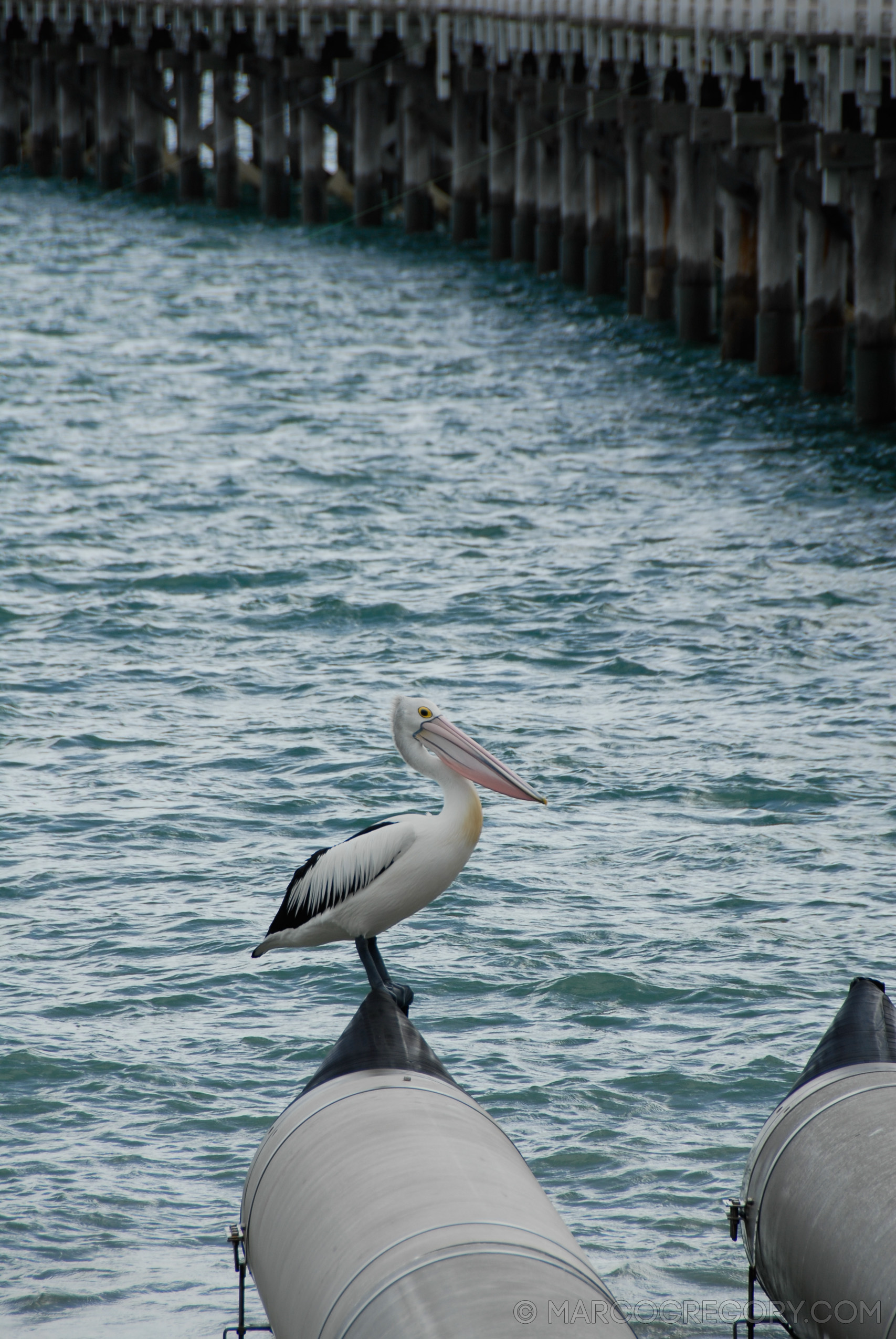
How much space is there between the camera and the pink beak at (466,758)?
7.03m

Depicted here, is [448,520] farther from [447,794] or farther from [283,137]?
[283,137]

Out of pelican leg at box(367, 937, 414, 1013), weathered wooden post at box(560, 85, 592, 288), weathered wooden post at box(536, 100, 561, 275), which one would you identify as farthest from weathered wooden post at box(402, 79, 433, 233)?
pelican leg at box(367, 937, 414, 1013)

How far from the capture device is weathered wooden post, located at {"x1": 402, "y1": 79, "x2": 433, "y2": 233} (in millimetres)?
33625

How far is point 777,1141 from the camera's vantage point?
6.32 meters

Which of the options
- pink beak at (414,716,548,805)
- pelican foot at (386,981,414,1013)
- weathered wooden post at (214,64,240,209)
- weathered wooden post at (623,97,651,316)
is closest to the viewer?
pelican foot at (386,981,414,1013)

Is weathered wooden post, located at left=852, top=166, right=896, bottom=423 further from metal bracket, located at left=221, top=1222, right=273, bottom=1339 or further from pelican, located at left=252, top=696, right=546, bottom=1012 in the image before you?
metal bracket, located at left=221, top=1222, right=273, bottom=1339

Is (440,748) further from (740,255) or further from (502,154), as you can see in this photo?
(502,154)

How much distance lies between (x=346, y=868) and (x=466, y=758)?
601mm

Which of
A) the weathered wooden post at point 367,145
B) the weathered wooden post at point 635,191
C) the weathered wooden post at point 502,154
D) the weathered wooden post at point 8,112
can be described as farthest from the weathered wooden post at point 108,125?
the weathered wooden post at point 635,191

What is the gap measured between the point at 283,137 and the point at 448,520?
21180 mm

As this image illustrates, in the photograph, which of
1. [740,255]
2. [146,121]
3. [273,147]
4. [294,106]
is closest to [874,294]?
[740,255]

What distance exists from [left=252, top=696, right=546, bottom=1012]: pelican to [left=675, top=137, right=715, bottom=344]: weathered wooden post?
16.2 meters

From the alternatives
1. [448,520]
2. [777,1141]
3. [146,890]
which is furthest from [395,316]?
[777,1141]

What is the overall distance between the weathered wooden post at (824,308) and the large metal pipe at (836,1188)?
14.7 metres
